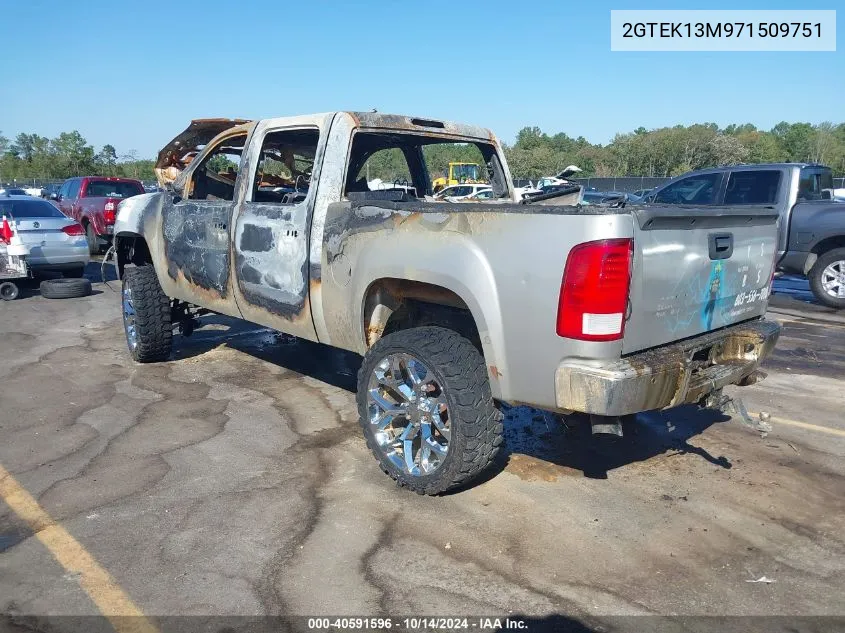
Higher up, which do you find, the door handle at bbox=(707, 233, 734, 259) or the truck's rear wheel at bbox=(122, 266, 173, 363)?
the door handle at bbox=(707, 233, 734, 259)

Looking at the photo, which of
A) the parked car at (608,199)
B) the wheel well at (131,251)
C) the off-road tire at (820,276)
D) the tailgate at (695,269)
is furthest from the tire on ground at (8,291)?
the off-road tire at (820,276)

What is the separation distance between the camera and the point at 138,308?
602cm

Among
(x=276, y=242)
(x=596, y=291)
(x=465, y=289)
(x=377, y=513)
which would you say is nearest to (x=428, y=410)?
(x=377, y=513)

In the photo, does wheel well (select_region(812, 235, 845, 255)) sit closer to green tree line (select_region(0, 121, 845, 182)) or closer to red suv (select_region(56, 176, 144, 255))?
red suv (select_region(56, 176, 144, 255))

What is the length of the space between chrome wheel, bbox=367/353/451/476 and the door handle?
5.07ft

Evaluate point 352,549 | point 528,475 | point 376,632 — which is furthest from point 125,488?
point 528,475

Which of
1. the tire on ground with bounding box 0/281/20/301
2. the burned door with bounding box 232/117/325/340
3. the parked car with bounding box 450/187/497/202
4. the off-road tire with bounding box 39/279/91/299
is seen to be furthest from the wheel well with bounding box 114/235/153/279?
the tire on ground with bounding box 0/281/20/301

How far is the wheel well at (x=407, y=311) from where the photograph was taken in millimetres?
3791

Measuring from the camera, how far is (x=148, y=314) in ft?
19.9

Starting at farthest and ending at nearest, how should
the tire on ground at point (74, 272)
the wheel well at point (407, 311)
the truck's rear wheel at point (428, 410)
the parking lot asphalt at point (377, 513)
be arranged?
the tire on ground at point (74, 272) < the wheel well at point (407, 311) < the truck's rear wheel at point (428, 410) < the parking lot asphalt at point (377, 513)

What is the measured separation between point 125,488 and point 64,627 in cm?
124

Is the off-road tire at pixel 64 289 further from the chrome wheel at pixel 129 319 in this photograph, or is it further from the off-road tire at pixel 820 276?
the off-road tire at pixel 820 276

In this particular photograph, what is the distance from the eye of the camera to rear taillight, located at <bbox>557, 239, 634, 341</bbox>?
2902mm

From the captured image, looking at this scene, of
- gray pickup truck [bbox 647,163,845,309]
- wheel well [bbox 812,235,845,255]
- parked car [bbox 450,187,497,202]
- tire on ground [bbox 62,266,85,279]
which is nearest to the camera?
parked car [bbox 450,187,497,202]
